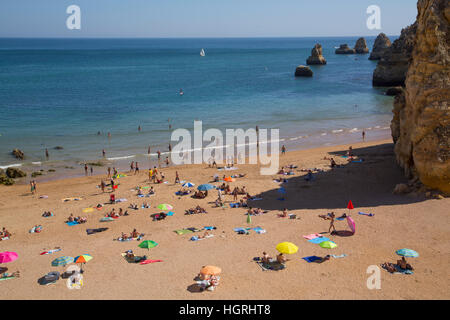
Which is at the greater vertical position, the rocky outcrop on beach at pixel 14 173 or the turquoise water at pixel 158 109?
the turquoise water at pixel 158 109

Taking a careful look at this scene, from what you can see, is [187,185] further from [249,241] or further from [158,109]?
[158,109]

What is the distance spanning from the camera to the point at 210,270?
12953 millimetres

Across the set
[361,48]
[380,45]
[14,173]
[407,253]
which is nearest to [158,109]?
[14,173]

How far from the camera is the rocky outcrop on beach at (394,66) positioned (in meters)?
61.3

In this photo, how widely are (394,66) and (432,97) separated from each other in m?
50.9

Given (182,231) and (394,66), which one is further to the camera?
(394,66)

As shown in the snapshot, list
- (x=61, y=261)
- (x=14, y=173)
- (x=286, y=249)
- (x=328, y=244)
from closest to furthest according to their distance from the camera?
1. (x=286, y=249)
2. (x=61, y=261)
3. (x=328, y=244)
4. (x=14, y=173)

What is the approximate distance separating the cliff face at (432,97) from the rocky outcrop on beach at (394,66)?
145ft

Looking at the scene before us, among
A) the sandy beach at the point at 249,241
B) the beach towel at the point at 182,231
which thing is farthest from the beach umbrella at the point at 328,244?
the beach towel at the point at 182,231

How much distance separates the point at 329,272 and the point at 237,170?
51.4 ft

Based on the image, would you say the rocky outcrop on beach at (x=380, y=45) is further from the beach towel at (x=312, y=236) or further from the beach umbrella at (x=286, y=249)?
the beach umbrella at (x=286, y=249)

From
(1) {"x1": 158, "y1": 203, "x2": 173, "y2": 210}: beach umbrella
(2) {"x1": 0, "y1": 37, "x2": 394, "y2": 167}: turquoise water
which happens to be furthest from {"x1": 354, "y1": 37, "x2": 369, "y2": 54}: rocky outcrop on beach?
(1) {"x1": 158, "y1": 203, "x2": 173, "y2": 210}: beach umbrella

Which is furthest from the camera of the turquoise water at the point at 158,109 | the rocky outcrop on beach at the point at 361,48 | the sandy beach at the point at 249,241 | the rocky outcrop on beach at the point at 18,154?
the rocky outcrop on beach at the point at 361,48
